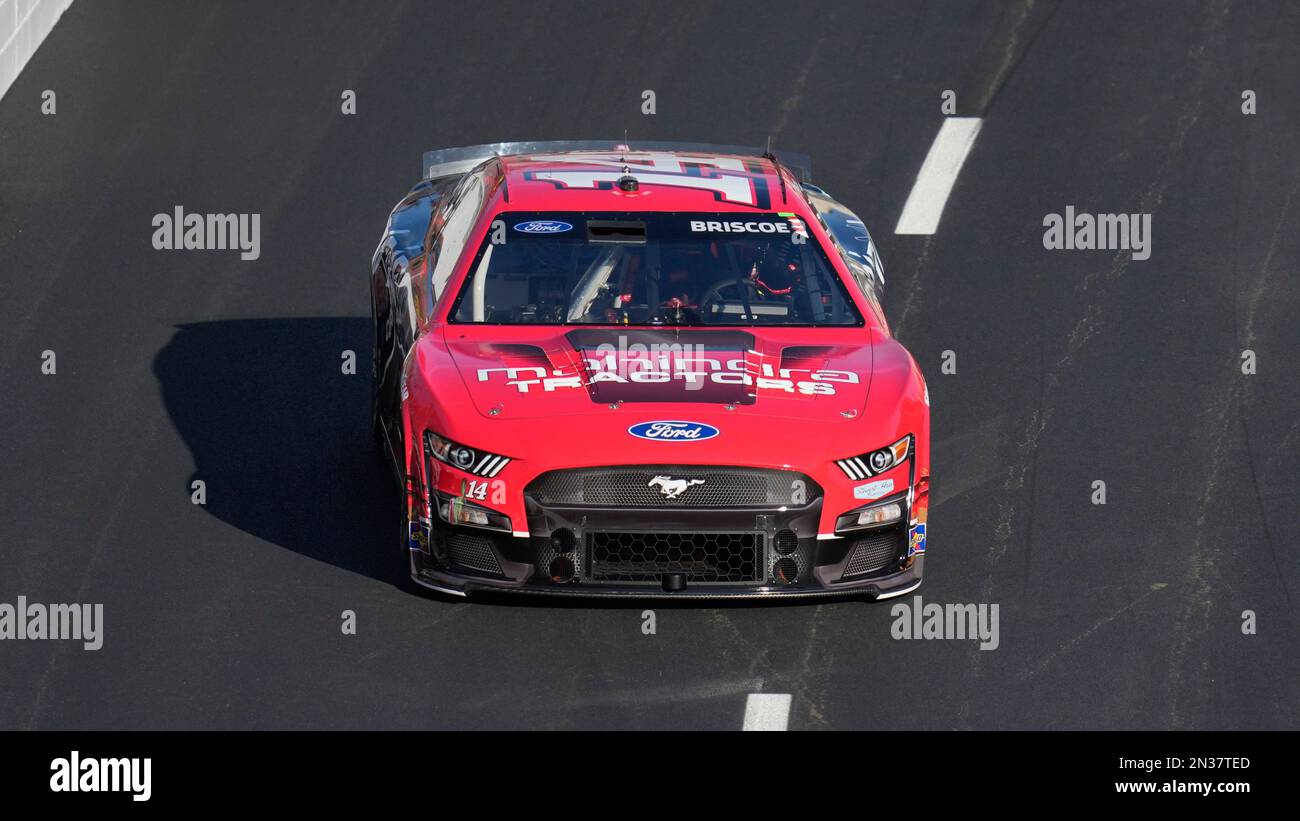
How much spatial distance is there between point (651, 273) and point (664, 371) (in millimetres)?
944

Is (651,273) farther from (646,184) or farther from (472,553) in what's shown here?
(472,553)

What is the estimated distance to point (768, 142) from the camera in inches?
607

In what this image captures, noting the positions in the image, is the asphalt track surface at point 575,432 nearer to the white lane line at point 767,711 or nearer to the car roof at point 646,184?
the white lane line at point 767,711

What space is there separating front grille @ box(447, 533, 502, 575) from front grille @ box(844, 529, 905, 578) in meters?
1.43

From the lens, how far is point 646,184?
10188 millimetres

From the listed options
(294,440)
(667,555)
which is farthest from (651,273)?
(294,440)

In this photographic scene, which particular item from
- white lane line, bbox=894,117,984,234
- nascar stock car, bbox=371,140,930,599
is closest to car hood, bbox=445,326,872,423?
nascar stock car, bbox=371,140,930,599

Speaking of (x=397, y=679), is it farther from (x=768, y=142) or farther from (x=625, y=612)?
(x=768, y=142)

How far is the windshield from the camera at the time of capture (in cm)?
957

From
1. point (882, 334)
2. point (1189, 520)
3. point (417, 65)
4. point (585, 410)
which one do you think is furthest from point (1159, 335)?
point (417, 65)

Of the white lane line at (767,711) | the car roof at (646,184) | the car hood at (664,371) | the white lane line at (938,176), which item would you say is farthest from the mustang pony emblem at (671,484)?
the white lane line at (938,176)

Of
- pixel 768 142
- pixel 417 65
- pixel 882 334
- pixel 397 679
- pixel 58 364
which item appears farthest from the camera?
A: pixel 417 65

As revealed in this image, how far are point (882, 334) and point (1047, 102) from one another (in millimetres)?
7054

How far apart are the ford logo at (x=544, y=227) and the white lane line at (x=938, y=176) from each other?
457 centimetres
